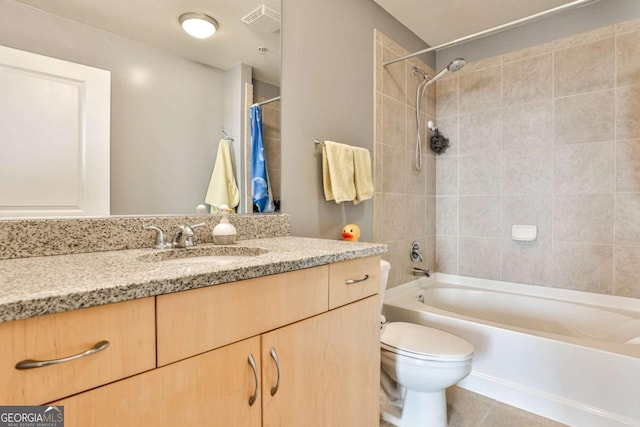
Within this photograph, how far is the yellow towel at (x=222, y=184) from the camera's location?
4.50 ft

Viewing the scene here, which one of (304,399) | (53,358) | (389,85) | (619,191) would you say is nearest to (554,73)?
(619,191)

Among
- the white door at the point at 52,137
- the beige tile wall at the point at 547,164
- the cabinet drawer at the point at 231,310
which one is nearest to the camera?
the cabinet drawer at the point at 231,310

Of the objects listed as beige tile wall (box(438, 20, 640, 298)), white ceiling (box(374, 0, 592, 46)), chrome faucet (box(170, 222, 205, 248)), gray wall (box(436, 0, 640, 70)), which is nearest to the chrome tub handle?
chrome faucet (box(170, 222, 205, 248))

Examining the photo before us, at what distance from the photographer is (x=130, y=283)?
599 millimetres

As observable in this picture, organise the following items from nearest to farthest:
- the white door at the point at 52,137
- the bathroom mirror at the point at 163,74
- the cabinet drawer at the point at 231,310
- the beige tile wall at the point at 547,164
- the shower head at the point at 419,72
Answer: the cabinet drawer at the point at 231,310
the white door at the point at 52,137
the bathroom mirror at the point at 163,74
the beige tile wall at the point at 547,164
the shower head at the point at 419,72

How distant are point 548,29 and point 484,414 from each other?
2.60 meters

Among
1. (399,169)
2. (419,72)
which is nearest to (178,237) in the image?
(399,169)

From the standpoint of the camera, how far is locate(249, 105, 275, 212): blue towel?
4.99ft

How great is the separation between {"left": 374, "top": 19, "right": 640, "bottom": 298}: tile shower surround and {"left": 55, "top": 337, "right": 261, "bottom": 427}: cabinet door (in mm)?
1524

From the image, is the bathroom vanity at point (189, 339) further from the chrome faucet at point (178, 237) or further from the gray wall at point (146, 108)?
the gray wall at point (146, 108)

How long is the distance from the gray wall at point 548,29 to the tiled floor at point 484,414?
8.09 feet

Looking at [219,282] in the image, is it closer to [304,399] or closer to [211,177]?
[304,399]

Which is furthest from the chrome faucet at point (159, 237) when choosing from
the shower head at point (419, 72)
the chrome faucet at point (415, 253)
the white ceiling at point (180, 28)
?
the shower head at point (419, 72)

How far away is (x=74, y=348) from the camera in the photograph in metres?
0.54
